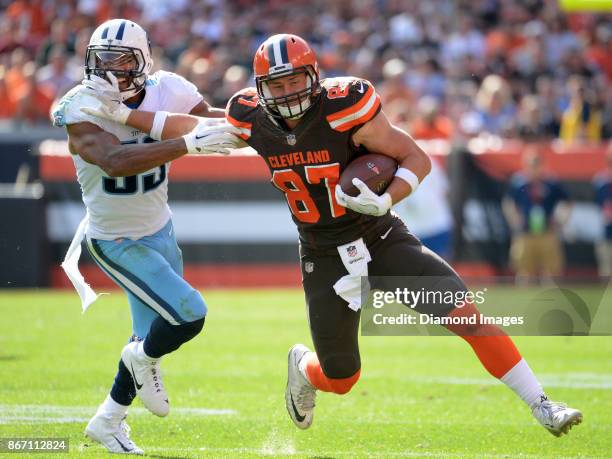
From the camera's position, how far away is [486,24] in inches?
609

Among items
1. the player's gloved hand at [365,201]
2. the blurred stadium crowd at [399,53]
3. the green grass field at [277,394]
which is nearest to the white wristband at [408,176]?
the player's gloved hand at [365,201]

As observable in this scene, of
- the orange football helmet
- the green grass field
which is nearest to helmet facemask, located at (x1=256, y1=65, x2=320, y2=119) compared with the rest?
the orange football helmet

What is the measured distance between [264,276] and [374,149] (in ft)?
21.5

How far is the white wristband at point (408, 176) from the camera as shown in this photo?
4.89 meters

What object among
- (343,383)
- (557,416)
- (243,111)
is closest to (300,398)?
(343,383)

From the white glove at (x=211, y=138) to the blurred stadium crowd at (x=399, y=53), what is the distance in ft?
23.7

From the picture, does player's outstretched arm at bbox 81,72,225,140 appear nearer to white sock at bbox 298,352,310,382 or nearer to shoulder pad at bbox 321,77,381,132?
shoulder pad at bbox 321,77,381,132

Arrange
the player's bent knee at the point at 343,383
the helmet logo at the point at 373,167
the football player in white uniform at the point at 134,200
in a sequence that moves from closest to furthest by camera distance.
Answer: the helmet logo at the point at 373,167, the football player in white uniform at the point at 134,200, the player's bent knee at the point at 343,383

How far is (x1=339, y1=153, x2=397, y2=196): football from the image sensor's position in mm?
4828

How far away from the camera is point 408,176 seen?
16.1 ft

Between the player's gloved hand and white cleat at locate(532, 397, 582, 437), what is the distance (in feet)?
3.58

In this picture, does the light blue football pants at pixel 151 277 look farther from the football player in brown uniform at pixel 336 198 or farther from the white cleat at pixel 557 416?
the white cleat at pixel 557 416

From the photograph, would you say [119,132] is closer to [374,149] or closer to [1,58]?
[374,149]

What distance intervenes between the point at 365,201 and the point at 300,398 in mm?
1190
